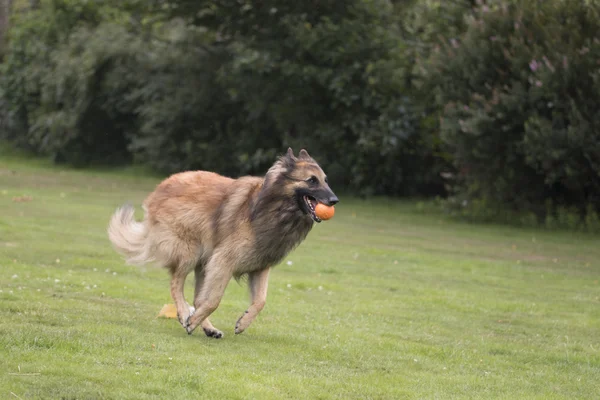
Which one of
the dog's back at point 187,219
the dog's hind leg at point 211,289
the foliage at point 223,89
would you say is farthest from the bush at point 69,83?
the dog's hind leg at point 211,289

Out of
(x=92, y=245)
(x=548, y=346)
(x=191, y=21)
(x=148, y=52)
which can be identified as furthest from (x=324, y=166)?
(x=548, y=346)

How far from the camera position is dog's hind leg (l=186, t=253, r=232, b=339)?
32.6 feet

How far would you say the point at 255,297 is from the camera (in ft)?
33.9

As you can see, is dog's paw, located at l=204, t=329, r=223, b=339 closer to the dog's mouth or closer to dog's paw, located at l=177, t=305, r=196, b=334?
dog's paw, located at l=177, t=305, r=196, b=334

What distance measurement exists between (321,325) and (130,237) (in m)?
2.59

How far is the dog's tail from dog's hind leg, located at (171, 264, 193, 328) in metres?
0.44

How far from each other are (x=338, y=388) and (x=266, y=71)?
91.6 feet

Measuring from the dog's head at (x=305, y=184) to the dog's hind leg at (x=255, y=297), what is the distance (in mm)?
956

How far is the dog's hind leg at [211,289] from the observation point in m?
9.92

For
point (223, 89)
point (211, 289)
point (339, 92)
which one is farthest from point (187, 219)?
point (223, 89)

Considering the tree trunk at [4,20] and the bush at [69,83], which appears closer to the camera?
the bush at [69,83]

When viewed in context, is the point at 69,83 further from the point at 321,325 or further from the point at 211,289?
the point at 211,289

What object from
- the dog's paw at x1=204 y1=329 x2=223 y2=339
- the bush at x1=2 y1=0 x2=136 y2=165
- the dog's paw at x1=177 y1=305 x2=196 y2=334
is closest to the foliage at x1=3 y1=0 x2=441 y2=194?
the bush at x1=2 y1=0 x2=136 y2=165

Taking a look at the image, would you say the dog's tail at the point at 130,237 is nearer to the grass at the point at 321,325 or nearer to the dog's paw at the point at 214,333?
the grass at the point at 321,325
